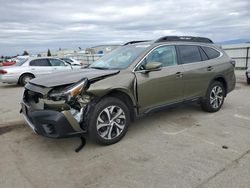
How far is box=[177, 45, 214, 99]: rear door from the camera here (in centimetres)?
484

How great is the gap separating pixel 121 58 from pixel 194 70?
1.59 meters

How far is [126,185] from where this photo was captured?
276 cm

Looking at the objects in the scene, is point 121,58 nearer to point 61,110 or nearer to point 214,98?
point 61,110

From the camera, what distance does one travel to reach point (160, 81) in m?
4.32

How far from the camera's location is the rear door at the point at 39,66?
11406 millimetres

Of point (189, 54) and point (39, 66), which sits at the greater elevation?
point (189, 54)

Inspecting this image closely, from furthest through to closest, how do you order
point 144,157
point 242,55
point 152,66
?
point 242,55, point 152,66, point 144,157

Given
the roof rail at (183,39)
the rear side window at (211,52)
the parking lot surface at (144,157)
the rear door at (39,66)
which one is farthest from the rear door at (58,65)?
the rear side window at (211,52)

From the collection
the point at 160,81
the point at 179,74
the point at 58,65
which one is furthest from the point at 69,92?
the point at 58,65

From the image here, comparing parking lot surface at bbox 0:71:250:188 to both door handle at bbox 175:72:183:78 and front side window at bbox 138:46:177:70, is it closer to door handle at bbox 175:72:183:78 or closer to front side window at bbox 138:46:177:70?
door handle at bbox 175:72:183:78

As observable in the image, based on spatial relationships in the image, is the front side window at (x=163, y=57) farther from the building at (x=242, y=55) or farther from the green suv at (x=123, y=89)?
the building at (x=242, y=55)

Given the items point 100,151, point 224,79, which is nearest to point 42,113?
point 100,151

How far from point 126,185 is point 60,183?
81cm

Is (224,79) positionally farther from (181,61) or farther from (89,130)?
(89,130)
